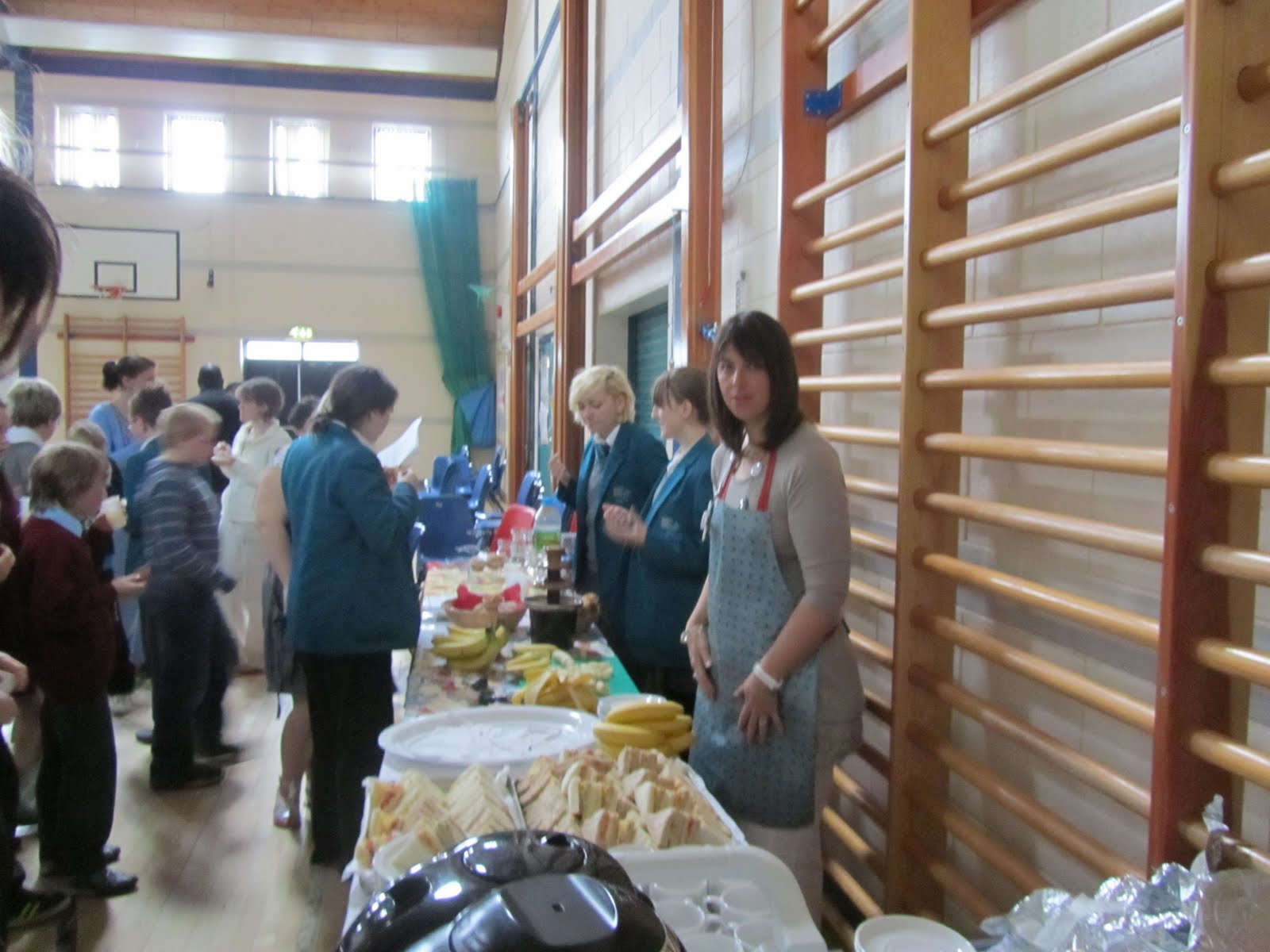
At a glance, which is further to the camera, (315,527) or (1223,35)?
(315,527)

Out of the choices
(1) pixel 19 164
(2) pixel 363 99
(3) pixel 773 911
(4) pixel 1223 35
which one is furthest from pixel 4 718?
(2) pixel 363 99

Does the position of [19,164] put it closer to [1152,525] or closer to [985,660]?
[1152,525]

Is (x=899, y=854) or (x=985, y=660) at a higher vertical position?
(x=985, y=660)

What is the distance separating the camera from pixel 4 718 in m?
1.49

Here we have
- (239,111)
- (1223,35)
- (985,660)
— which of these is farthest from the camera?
(239,111)

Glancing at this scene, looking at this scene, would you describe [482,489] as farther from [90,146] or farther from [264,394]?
[90,146]

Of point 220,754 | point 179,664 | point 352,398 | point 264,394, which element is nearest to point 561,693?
point 352,398

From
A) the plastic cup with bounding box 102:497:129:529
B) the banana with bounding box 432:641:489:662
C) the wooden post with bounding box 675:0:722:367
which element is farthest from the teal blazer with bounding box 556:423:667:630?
the plastic cup with bounding box 102:497:129:529

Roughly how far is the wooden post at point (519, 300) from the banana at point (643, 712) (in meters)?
6.23

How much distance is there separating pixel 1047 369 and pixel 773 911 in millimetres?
898

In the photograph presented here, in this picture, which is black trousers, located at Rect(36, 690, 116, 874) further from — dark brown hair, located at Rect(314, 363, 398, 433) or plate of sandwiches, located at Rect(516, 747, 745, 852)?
plate of sandwiches, located at Rect(516, 747, 745, 852)

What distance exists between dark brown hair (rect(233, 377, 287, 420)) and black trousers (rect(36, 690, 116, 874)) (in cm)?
223

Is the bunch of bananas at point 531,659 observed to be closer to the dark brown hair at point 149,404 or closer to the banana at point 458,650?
the banana at point 458,650

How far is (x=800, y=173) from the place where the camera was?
2582mm
